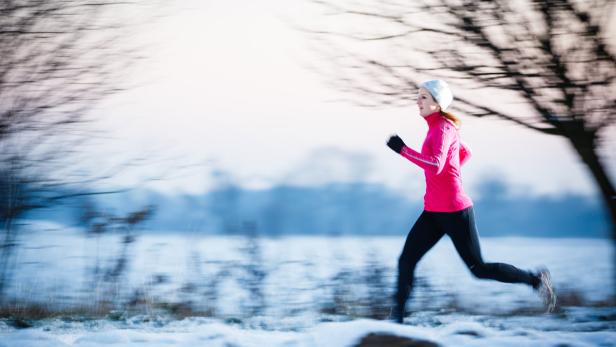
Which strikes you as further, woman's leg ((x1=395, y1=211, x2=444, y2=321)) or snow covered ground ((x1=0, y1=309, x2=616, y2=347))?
woman's leg ((x1=395, y1=211, x2=444, y2=321))

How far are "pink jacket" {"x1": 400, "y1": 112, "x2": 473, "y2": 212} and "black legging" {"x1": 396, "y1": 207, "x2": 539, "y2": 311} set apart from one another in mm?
70

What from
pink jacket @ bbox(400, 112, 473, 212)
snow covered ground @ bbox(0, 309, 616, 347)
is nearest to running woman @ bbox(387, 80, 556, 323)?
pink jacket @ bbox(400, 112, 473, 212)

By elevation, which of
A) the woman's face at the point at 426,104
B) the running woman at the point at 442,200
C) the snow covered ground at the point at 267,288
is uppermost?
the woman's face at the point at 426,104

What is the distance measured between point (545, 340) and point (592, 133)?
8.03ft

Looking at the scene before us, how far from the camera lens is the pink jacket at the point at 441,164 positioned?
12.0 feet

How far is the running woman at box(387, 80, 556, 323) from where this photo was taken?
368cm

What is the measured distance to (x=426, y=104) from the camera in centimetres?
382

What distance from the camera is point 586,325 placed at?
4551mm

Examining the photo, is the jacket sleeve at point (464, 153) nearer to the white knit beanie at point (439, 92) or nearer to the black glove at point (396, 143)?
the white knit beanie at point (439, 92)

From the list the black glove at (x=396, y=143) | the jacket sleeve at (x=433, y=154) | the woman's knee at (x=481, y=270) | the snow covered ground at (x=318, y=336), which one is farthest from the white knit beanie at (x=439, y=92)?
the snow covered ground at (x=318, y=336)

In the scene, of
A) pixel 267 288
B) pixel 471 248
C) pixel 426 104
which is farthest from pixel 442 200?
pixel 267 288

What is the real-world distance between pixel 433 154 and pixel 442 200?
0.34 metres

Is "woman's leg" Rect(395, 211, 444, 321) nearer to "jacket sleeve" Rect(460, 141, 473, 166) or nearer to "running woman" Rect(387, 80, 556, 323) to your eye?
"running woman" Rect(387, 80, 556, 323)

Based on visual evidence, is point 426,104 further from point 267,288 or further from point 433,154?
point 267,288
